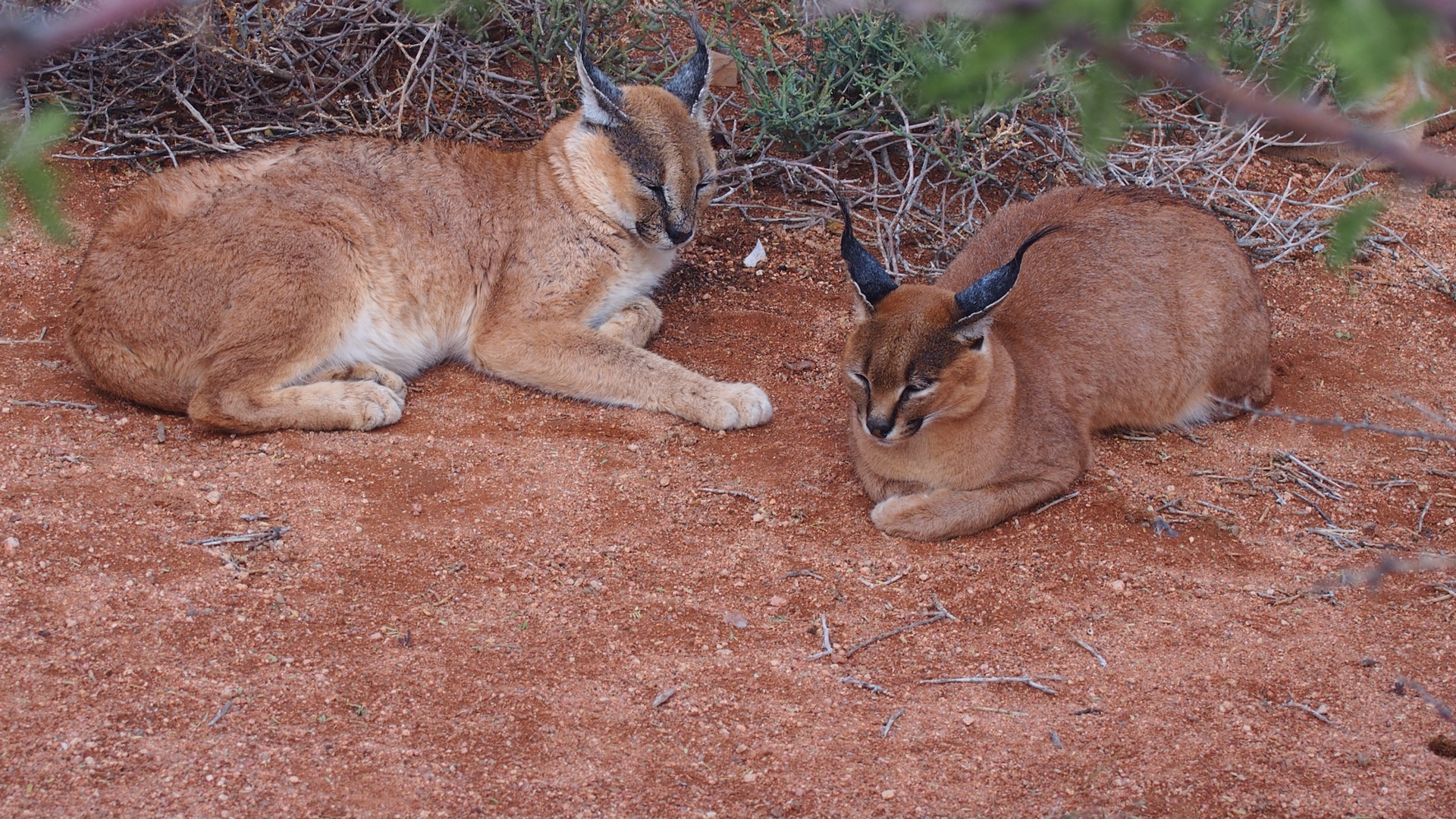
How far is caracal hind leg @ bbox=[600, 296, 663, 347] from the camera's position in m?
5.75

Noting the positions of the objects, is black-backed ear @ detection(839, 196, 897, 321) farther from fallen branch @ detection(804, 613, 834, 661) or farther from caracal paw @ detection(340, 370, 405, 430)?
caracal paw @ detection(340, 370, 405, 430)

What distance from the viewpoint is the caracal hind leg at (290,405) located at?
4.84 m

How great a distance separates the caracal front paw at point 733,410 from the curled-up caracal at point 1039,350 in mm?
517

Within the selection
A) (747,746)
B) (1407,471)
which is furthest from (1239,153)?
(747,746)

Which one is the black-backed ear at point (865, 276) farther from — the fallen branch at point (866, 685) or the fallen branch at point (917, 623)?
the fallen branch at point (866, 685)

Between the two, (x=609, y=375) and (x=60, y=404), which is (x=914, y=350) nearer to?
(x=609, y=375)

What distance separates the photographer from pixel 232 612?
12.1ft

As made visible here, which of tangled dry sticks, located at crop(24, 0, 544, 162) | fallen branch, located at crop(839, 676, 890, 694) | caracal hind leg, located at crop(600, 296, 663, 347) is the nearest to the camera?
fallen branch, located at crop(839, 676, 890, 694)

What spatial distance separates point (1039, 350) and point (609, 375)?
1.87 m

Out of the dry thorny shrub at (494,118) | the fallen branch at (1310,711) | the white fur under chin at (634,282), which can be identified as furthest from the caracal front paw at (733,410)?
the fallen branch at (1310,711)

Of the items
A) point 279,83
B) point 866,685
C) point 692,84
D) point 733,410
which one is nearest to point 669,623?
point 866,685

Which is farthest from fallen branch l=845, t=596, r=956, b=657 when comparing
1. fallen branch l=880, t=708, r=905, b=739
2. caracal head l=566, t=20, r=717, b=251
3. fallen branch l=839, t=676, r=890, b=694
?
caracal head l=566, t=20, r=717, b=251

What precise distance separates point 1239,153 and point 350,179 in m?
5.33

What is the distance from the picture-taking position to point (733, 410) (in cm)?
511
